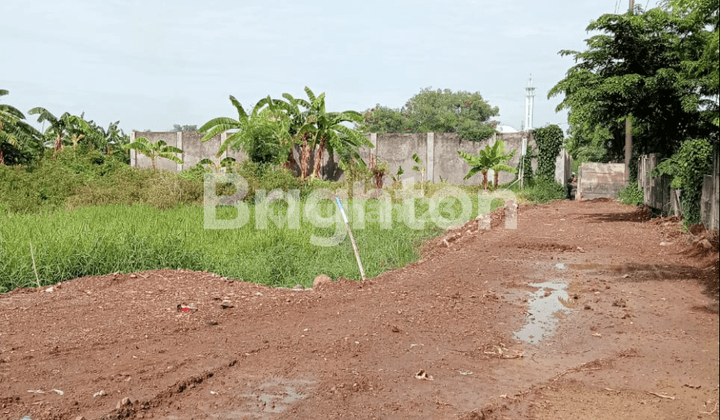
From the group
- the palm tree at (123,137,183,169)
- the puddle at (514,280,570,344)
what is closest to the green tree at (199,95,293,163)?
the palm tree at (123,137,183,169)

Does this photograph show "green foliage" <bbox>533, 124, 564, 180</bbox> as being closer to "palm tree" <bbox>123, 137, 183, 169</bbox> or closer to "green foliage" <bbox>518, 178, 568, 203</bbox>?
"green foliage" <bbox>518, 178, 568, 203</bbox>

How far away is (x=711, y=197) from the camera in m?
10.9

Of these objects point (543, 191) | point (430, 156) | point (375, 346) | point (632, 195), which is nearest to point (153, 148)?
Answer: point (430, 156)

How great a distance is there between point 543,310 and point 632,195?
14.6 meters

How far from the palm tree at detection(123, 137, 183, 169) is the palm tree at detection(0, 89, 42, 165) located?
369 cm

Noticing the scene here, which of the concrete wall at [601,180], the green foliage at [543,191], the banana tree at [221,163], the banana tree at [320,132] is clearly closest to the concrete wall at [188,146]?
the banana tree at [221,163]

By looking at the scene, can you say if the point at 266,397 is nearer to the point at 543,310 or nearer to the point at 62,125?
the point at 543,310

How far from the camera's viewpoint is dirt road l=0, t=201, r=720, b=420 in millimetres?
4289

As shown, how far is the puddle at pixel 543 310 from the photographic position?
6.04m

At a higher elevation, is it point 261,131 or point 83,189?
point 261,131

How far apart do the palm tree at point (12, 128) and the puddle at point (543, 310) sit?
22658 mm

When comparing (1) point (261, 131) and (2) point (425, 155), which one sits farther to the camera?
(2) point (425, 155)

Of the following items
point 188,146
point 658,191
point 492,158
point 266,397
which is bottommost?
point 266,397

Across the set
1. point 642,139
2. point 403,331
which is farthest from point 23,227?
point 642,139
